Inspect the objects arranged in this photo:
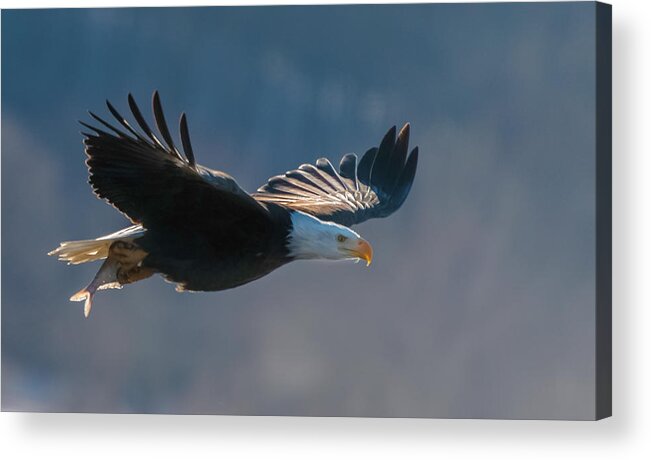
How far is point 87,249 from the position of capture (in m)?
8.59

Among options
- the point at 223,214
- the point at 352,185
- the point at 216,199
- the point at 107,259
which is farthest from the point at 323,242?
the point at 107,259

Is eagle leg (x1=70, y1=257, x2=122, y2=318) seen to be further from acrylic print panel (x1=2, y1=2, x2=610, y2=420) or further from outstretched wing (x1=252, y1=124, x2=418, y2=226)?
outstretched wing (x1=252, y1=124, x2=418, y2=226)

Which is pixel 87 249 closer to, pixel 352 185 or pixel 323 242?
pixel 323 242

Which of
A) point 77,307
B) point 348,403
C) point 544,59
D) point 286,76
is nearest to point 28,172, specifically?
point 77,307

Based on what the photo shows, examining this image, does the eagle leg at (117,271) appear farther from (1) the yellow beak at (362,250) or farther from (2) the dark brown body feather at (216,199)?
(1) the yellow beak at (362,250)

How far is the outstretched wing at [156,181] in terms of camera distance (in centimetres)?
770

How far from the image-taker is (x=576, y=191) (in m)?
8.25

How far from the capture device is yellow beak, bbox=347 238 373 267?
8.38 meters

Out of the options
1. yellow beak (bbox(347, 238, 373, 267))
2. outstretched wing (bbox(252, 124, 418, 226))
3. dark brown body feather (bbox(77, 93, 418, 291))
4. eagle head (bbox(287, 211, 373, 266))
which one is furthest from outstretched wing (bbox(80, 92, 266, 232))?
yellow beak (bbox(347, 238, 373, 267))

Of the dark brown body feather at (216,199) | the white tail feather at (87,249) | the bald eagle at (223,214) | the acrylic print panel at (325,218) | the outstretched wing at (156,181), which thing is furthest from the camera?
the white tail feather at (87,249)

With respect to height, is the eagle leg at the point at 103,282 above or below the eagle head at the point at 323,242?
below

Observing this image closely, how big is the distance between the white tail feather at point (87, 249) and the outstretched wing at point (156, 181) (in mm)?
270

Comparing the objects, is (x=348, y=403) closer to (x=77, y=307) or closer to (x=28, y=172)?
(x=77, y=307)

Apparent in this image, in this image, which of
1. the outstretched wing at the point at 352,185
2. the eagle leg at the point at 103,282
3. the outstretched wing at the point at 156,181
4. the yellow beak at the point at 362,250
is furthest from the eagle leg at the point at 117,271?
the yellow beak at the point at 362,250
